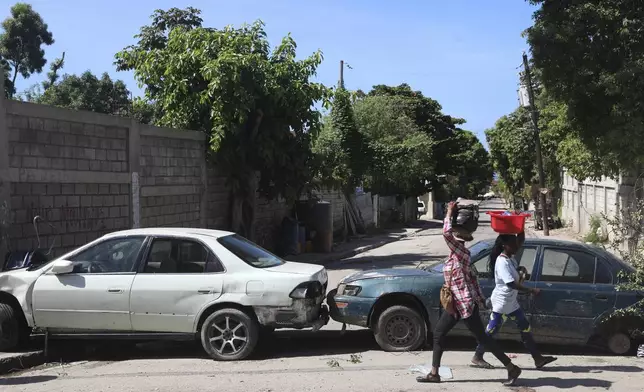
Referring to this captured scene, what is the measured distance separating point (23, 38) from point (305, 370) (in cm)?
3187

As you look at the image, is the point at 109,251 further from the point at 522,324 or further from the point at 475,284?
the point at 522,324

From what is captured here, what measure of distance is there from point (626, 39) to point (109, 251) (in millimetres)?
11195

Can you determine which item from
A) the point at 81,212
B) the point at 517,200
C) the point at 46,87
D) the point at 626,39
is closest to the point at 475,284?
the point at 81,212

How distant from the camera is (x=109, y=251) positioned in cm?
757

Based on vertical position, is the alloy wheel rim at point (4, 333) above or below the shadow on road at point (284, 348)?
above

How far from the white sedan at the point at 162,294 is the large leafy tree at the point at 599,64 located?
8.74 m

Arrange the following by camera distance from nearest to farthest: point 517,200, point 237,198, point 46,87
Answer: point 237,198
point 46,87
point 517,200

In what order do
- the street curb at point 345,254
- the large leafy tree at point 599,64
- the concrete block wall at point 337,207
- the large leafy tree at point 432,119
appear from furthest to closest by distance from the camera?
1. the large leafy tree at point 432,119
2. the concrete block wall at point 337,207
3. the street curb at point 345,254
4. the large leafy tree at point 599,64

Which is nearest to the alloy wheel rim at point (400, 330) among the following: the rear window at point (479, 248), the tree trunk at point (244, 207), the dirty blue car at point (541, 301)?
the dirty blue car at point (541, 301)

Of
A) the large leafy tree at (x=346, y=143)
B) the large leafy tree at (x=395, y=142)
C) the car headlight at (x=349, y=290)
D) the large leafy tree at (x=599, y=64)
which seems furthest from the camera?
the large leafy tree at (x=395, y=142)

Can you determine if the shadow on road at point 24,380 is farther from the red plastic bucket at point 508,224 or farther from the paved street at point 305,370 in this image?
the red plastic bucket at point 508,224

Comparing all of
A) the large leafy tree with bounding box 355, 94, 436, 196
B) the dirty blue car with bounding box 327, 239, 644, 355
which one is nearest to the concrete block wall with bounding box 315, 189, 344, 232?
the large leafy tree with bounding box 355, 94, 436, 196

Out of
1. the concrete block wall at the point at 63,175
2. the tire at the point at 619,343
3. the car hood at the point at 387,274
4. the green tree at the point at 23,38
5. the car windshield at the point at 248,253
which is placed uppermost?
the green tree at the point at 23,38

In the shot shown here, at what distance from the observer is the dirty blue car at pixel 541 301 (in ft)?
23.8
